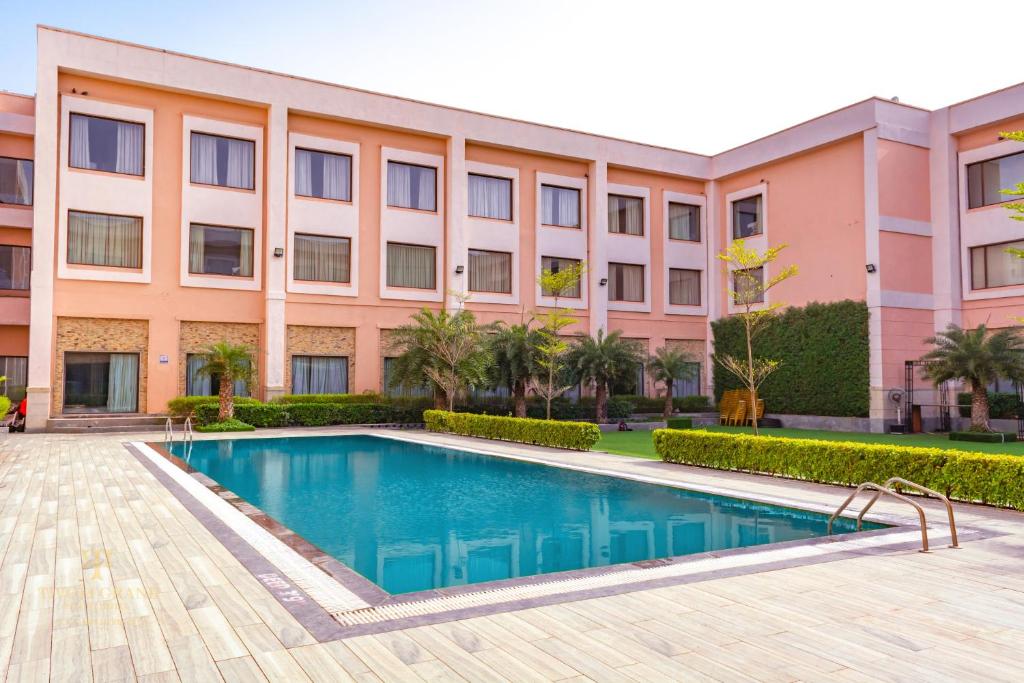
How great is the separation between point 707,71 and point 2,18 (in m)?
13.0

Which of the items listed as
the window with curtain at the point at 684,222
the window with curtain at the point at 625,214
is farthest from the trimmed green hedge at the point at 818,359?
the window with curtain at the point at 625,214

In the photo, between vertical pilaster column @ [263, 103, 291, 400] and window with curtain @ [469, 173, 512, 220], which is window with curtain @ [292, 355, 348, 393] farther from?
window with curtain @ [469, 173, 512, 220]

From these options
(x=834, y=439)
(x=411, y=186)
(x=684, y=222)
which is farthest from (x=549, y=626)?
(x=684, y=222)

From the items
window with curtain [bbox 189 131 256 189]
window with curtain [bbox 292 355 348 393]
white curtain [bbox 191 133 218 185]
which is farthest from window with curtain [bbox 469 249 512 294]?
white curtain [bbox 191 133 218 185]

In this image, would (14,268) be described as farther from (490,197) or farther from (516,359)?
(516,359)

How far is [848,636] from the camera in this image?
14.0 ft

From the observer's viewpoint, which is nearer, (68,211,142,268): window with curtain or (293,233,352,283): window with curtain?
(68,211,142,268): window with curtain

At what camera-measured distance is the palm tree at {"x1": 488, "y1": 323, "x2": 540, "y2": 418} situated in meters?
21.9

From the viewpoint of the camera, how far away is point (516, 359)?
866 inches

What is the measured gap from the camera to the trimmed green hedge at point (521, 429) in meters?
16.1

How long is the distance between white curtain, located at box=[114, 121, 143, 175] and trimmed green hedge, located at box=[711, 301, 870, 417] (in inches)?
811

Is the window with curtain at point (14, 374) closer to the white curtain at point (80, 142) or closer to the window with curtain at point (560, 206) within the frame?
the white curtain at point (80, 142)

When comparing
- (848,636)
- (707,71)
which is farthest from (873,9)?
(848,636)

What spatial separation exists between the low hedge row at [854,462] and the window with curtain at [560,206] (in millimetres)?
14412
